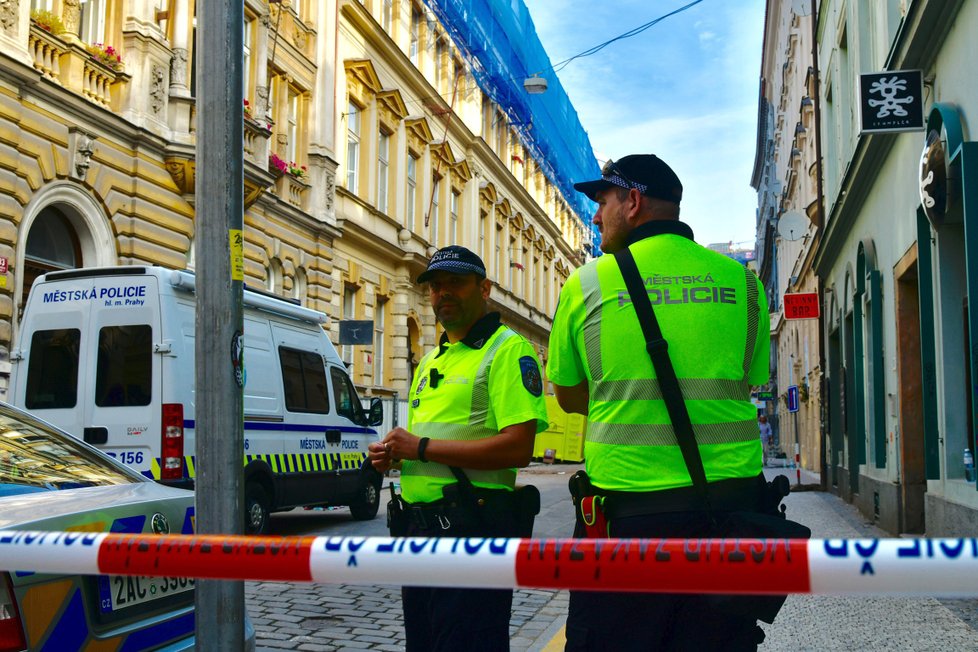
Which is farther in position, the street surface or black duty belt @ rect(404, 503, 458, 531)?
the street surface

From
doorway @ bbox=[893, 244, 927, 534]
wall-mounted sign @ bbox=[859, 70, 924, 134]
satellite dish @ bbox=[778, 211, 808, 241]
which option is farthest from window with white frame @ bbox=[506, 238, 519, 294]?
wall-mounted sign @ bbox=[859, 70, 924, 134]

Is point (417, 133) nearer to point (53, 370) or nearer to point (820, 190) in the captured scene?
point (820, 190)

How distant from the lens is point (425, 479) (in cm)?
342

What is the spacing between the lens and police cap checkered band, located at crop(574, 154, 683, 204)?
2824 millimetres

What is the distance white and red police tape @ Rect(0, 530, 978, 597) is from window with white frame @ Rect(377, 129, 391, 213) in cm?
2731

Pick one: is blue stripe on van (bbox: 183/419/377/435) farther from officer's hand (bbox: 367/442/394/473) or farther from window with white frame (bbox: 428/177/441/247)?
window with white frame (bbox: 428/177/441/247)

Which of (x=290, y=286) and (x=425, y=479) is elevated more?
(x=290, y=286)

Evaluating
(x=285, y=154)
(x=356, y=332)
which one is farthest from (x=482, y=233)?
(x=356, y=332)

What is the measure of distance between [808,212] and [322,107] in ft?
39.6

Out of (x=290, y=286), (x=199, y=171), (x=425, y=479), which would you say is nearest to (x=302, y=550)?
(x=425, y=479)

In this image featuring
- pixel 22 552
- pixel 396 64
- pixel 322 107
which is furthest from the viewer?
pixel 396 64

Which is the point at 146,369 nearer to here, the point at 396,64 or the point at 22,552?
the point at 22,552

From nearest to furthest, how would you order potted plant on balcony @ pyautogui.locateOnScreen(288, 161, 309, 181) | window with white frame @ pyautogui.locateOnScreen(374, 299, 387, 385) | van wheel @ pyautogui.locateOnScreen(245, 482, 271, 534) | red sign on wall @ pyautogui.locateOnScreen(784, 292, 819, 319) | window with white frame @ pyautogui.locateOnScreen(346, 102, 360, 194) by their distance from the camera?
van wheel @ pyautogui.locateOnScreen(245, 482, 271, 534), red sign on wall @ pyautogui.locateOnScreen(784, 292, 819, 319), potted plant on balcony @ pyautogui.locateOnScreen(288, 161, 309, 181), window with white frame @ pyautogui.locateOnScreen(346, 102, 360, 194), window with white frame @ pyautogui.locateOnScreen(374, 299, 387, 385)

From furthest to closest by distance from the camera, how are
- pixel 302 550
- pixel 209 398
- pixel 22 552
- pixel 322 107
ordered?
pixel 322 107 < pixel 209 398 < pixel 22 552 < pixel 302 550
